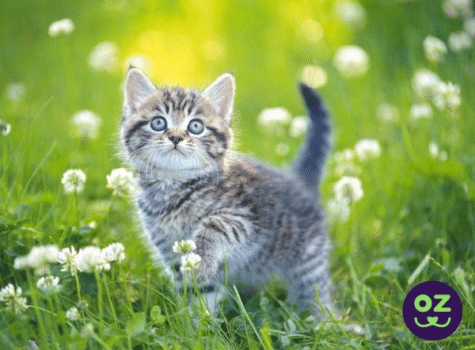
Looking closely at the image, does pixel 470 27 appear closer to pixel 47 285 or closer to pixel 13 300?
pixel 47 285

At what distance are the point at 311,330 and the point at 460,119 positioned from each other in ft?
8.11

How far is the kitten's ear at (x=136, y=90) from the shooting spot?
96.5 inches

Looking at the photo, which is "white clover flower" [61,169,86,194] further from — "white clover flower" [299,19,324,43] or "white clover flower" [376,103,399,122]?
"white clover flower" [299,19,324,43]

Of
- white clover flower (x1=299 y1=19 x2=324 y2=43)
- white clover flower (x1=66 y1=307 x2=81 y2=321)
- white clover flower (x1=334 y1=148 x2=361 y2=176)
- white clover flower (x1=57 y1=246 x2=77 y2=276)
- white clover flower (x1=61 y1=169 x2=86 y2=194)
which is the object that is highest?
white clover flower (x1=299 y1=19 x2=324 y2=43)

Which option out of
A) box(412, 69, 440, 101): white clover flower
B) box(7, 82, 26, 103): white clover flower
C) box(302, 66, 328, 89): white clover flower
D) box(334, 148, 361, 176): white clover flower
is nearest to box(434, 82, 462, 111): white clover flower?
box(412, 69, 440, 101): white clover flower

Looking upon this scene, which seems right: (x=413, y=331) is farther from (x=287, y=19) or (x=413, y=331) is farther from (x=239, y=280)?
(x=287, y=19)

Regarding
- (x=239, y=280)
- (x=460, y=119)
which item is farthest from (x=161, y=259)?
(x=460, y=119)

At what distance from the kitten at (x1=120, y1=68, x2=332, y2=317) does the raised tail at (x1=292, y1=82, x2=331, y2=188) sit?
0.36 m

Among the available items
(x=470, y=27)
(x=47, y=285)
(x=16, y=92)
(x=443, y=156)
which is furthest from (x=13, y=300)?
(x=470, y=27)

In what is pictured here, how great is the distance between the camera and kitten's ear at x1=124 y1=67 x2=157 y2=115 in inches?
96.5

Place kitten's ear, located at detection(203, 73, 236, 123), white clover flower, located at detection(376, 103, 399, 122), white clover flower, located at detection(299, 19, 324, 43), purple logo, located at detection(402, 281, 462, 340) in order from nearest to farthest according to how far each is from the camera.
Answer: purple logo, located at detection(402, 281, 462, 340), kitten's ear, located at detection(203, 73, 236, 123), white clover flower, located at detection(376, 103, 399, 122), white clover flower, located at detection(299, 19, 324, 43)

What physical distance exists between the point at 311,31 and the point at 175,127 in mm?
4268

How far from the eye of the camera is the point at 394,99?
178 inches

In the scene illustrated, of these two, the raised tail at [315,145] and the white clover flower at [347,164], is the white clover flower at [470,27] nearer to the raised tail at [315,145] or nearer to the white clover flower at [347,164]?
the white clover flower at [347,164]
